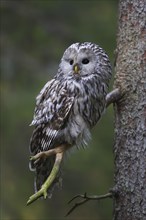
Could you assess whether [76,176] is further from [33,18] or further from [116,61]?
[116,61]

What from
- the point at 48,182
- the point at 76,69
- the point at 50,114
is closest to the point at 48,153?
the point at 48,182

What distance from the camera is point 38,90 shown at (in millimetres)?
8688

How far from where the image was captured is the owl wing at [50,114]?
5594 mm

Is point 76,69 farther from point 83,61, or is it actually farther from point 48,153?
point 48,153

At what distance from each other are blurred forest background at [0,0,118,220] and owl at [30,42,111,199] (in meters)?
2.37

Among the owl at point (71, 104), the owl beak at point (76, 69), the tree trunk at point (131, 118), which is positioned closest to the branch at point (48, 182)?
the owl at point (71, 104)

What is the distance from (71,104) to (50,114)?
147 millimetres

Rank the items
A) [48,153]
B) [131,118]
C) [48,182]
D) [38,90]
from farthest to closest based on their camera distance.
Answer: [38,90] → [131,118] → [48,153] → [48,182]

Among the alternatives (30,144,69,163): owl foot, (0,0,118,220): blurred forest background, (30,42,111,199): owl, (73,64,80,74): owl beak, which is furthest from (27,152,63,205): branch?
(0,0,118,220): blurred forest background

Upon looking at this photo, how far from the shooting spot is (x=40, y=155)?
17.0ft

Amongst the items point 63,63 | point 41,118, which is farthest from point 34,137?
point 63,63

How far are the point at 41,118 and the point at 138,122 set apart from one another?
2.09 ft

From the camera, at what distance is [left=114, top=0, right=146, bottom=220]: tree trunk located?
5453mm

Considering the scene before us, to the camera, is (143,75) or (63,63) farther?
(63,63)
